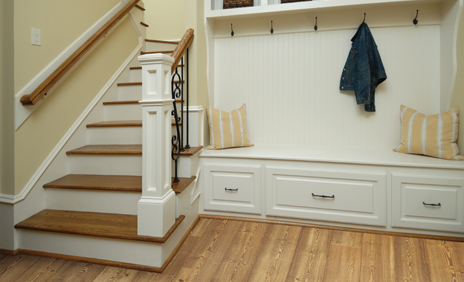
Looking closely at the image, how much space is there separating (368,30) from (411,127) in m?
0.86

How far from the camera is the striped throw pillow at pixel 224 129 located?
2537mm

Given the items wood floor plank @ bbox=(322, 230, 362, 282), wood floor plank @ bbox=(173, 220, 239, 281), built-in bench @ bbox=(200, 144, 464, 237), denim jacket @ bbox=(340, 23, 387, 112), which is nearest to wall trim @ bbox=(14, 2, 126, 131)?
→ built-in bench @ bbox=(200, 144, 464, 237)

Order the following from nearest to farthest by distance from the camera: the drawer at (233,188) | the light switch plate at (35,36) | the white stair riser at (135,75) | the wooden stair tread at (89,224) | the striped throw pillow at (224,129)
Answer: the wooden stair tread at (89,224) → the light switch plate at (35,36) → the drawer at (233,188) → the striped throw pillow at (224,129) → the white stair riser at (135,75)

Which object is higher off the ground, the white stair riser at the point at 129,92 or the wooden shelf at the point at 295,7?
the wooden shelf at the point at 295,7

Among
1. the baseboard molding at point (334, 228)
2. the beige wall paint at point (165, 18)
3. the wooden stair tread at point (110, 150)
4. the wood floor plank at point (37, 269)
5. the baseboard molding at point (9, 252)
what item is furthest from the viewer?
the beige wall paint at point (165, 18)

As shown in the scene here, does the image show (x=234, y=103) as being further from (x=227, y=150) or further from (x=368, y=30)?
(x=368, y=30)

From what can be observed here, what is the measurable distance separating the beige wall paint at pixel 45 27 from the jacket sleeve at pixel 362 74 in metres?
2.21

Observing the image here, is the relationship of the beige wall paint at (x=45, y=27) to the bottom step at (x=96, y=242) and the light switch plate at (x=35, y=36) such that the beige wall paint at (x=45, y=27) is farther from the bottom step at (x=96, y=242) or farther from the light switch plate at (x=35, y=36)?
the bottom step at (x=96, y=242)

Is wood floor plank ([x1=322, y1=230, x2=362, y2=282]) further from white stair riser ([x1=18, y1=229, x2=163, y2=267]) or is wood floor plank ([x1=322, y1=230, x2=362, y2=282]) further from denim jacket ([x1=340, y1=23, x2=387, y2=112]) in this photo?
denim jacket ([x1=340, y1=23, x2=387, y2=112])

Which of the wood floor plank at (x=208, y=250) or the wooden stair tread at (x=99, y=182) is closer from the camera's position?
the wood floor plank at (x=208, y=250)

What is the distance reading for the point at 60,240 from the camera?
1748 millimetres

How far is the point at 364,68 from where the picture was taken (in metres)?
2.46

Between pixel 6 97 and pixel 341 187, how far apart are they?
219 cm

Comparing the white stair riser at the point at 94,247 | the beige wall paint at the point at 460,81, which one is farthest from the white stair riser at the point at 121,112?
the beige wall paint at the point at 460,81
